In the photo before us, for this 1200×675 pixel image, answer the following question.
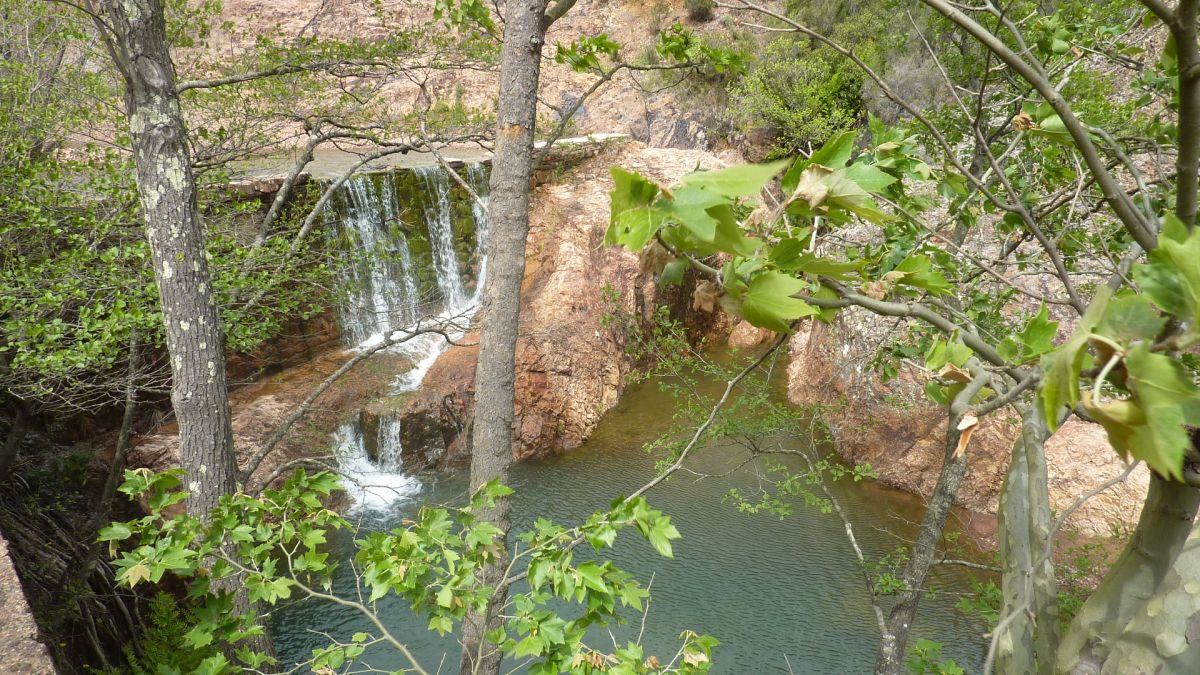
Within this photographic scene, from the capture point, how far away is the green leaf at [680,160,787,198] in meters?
0.49

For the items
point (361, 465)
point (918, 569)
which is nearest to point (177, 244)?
point (918, 569)

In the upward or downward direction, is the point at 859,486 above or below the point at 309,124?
below

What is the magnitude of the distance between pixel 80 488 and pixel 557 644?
632 centimetres

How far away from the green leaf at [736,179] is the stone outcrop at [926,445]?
5279mm

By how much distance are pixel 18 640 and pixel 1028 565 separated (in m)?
2.56

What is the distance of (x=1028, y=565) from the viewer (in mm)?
1205

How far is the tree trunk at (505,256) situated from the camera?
2252 millimetres

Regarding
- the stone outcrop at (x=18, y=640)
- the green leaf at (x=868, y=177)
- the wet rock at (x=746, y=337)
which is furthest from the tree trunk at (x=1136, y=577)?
the wet rock at (x=746, y=337)

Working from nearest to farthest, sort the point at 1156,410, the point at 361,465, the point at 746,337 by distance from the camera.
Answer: the point at 1156,410, the point at 361,465, the point at 746,337

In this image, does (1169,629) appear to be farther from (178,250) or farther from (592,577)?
(178,250)

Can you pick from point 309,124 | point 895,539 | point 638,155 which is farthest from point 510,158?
point 638,155

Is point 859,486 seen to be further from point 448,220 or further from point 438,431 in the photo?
point 448,220

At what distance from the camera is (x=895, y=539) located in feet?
20.7

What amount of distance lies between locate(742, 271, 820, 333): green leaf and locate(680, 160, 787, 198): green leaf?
144 mm
